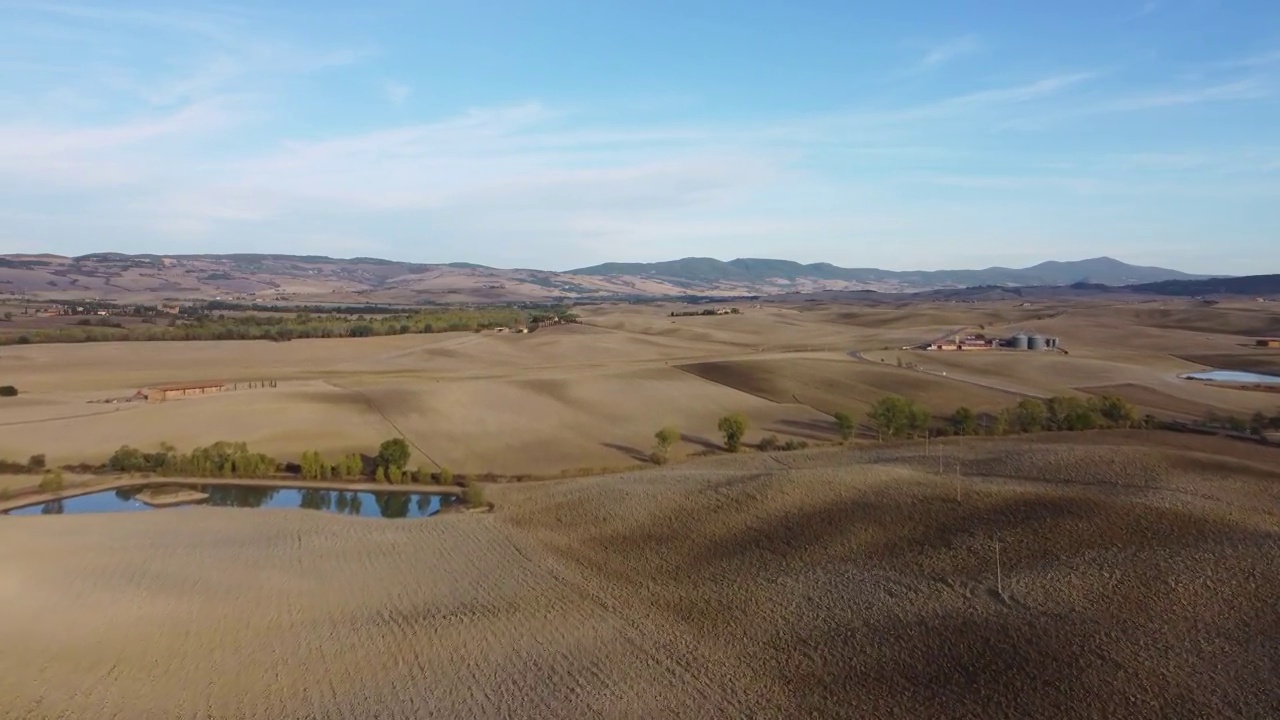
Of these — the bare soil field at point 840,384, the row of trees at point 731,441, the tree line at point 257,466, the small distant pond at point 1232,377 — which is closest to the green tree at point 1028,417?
the bare soil field at point 840,384

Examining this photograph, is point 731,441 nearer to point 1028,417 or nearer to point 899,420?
point 899,420

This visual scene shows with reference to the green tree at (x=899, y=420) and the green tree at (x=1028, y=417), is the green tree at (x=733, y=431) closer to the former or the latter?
the green tree at (x=899, y=420)

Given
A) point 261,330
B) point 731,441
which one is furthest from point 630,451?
point 261,330

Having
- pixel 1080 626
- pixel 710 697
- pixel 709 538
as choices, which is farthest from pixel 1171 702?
pixel 709 538

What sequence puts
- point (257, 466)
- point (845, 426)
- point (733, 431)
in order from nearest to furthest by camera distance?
point (257, 466)
point (733, 431)
point (845, 426)

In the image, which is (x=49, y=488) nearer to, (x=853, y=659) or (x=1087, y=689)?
A: (x=853, y=659)

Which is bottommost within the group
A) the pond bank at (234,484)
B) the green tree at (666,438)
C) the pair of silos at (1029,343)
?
the pond bank at (234,484)
